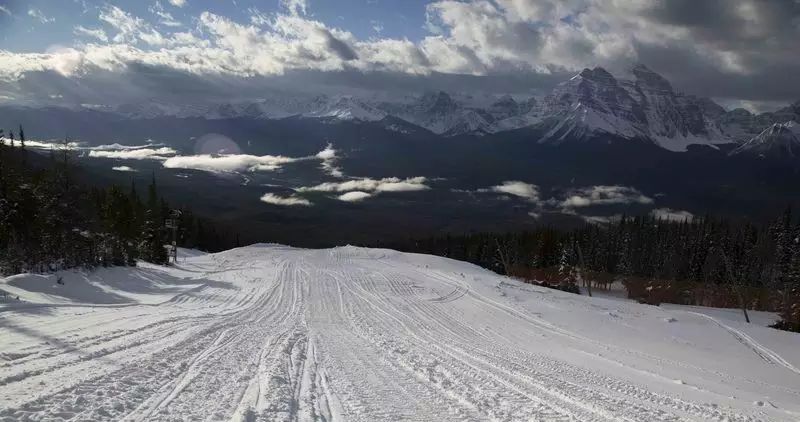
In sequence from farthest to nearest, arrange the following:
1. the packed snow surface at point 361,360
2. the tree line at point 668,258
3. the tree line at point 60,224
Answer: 1. the tree line at point 668,258
2. the tree line at point 60,224
3. the packed snow surface at point 361,360

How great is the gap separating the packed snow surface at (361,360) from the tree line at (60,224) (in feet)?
7.39

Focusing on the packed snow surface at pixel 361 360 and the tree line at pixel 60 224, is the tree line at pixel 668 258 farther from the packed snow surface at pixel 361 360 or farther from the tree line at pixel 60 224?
the tree line at pixel 60 224

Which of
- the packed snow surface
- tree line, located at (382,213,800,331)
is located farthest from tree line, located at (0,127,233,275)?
tree line, located at (382,213,800,331)

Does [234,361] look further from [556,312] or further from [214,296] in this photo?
[556,312]

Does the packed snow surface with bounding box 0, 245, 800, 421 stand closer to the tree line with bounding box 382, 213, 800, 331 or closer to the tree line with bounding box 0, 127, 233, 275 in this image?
the tree line with bounding box 0, 127, 233, 275

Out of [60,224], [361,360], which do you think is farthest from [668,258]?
[361,360]

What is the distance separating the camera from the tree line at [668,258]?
156 feet

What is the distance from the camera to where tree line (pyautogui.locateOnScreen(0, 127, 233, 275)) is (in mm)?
20094

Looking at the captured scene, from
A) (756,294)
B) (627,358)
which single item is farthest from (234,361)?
(756,294)

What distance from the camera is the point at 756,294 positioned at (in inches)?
1818

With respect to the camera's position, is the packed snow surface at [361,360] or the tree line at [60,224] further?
the tree line at [60,224]

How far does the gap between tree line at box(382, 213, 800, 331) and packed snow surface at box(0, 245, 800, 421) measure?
31.9 m

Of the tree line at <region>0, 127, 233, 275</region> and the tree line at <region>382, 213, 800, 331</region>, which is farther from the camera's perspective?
the tree line at <region>382, 213, 800, 331</region>

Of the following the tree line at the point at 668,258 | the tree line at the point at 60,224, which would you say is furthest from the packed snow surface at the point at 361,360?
the tree line at the point at 668,258
